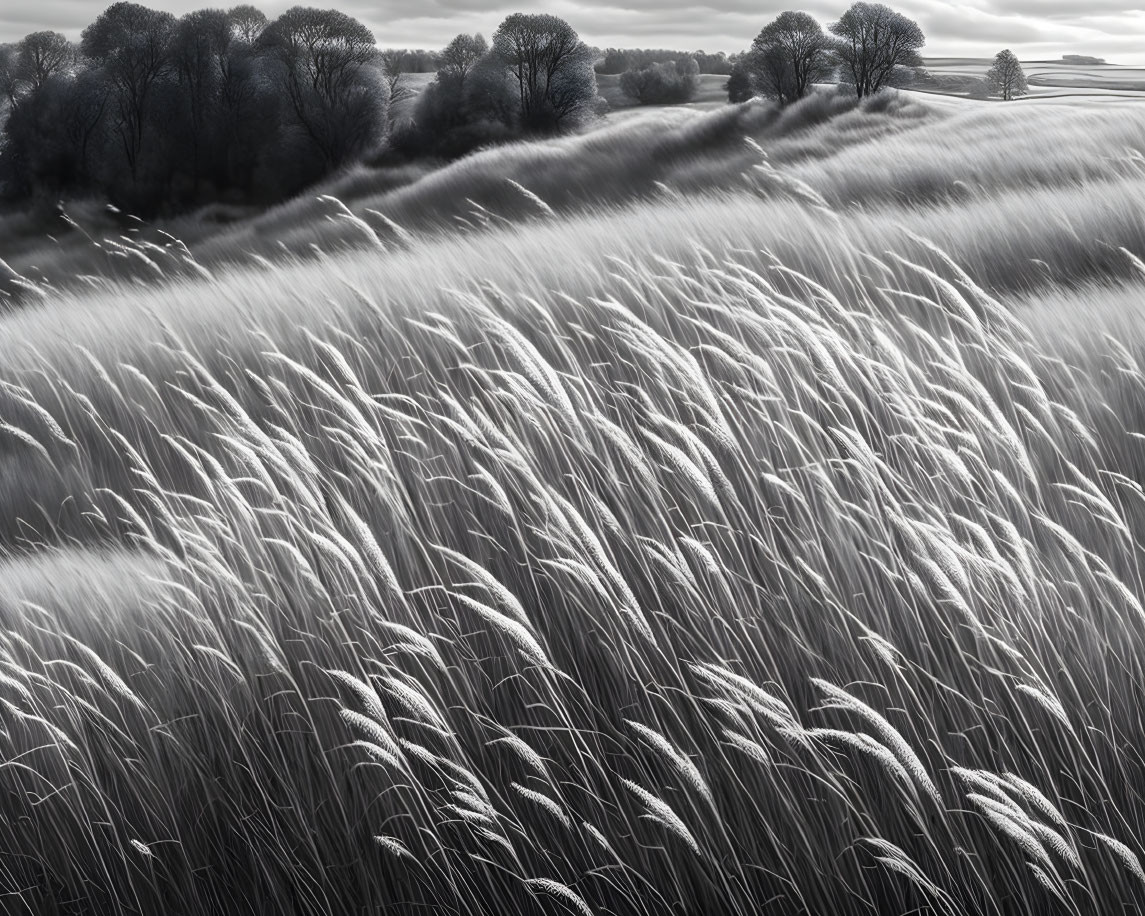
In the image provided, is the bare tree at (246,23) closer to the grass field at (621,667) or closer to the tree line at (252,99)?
the tree line at (252,99)

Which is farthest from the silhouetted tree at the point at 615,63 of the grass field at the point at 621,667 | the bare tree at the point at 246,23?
the grass field at the point at 621,667

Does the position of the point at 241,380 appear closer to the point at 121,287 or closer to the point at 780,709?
the point at 780,709

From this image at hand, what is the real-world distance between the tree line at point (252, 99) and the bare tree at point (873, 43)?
441 cm

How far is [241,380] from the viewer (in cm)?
340

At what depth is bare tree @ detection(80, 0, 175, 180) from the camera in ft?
48.5

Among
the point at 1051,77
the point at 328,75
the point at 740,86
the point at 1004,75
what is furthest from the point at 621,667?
the point at 1051,77

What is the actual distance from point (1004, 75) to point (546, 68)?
18.1 meters

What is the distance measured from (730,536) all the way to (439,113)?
47.5 feet

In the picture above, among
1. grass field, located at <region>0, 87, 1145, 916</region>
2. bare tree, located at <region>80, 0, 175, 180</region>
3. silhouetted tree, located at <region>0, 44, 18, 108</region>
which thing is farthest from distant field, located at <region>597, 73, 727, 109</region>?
grass field, located at <region>0, 87, 1145, 916</region>

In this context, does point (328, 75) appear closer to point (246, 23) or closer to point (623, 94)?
point (246, 23)

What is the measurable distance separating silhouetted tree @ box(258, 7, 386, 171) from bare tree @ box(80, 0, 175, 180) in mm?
1590

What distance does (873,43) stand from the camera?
51.7ft

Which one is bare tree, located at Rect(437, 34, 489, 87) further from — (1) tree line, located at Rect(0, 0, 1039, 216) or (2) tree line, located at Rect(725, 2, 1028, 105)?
(2) tree line, located at Rect(725, 2, 1028, 105)

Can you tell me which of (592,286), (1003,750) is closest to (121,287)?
(592,286)
